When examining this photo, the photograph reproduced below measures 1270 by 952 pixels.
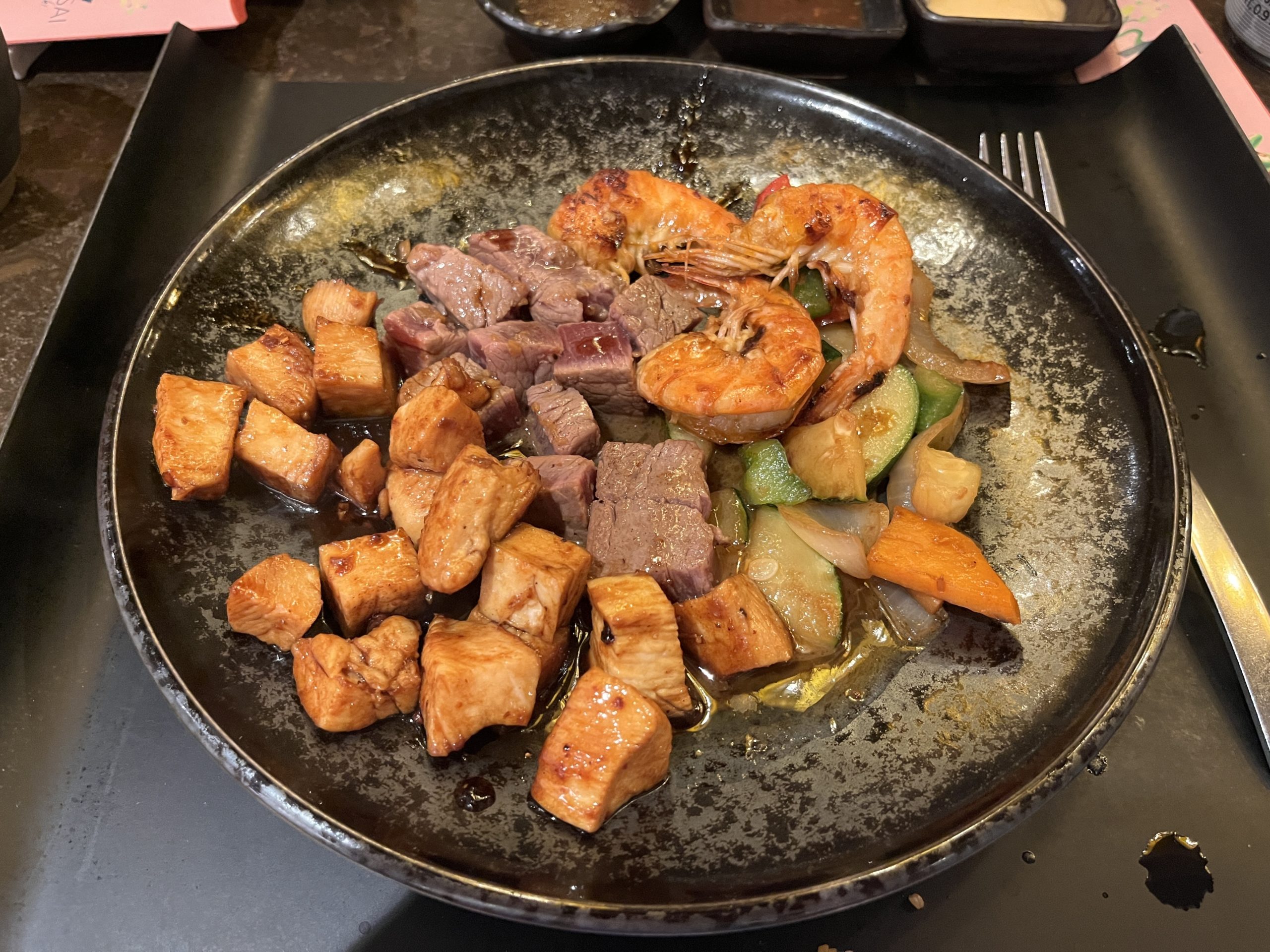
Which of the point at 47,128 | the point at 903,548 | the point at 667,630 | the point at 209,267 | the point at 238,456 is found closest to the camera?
the point at 667,630

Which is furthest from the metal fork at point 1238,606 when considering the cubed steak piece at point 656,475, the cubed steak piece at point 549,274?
the cubed steak piece at point 549,274

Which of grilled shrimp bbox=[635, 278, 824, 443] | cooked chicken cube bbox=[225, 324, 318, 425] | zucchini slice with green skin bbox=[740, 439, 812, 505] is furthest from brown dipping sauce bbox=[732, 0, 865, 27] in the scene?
cooked chicken cube bbox=[225, 324, 318, 425]

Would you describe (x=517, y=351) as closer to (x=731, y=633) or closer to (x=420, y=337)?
(x=420, y=337)

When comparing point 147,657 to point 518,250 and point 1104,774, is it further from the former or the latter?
point 1104,774

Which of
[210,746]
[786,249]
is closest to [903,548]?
[786,249]

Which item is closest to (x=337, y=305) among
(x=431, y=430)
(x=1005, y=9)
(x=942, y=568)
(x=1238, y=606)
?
(x=431, y=430)

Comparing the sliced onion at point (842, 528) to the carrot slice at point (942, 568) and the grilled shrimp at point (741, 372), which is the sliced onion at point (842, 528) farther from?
the grilled shrimp at point (741, 372)

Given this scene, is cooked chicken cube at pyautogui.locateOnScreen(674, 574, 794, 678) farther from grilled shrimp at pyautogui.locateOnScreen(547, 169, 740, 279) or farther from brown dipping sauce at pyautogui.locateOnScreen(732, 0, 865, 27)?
brown dipping sauce at pyautogui.locateOnScreen(732, 0, 865, 27)
